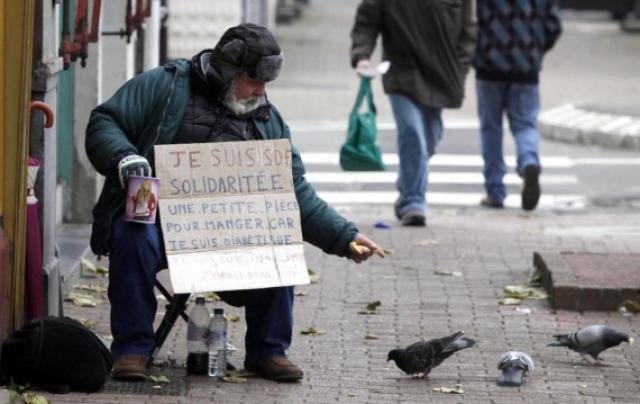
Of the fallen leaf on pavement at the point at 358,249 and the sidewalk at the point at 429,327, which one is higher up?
the fallen leaf on pavement at the point at 358,249

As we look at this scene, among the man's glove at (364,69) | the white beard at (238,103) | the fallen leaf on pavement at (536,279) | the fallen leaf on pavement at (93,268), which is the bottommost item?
the fallen leaf on pavement at (93,268)

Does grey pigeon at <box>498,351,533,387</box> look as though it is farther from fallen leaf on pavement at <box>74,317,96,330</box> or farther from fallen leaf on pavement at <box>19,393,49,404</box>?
fallen leaf on pavement at <box>74,317,96,330</box>

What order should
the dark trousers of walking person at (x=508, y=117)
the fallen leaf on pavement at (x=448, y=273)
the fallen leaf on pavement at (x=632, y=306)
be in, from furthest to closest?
the dark trousers of walking person at (x=508, y=117) → the fallen leaf on pavement at (x=448, y=273) → the fallen leaf on pavement at (x=632, y=306)

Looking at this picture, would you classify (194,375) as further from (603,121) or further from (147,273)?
(603,121)

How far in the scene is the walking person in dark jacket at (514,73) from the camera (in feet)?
38.5

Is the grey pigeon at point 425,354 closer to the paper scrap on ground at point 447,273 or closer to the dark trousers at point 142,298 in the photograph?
the dark trousers at point 142,298

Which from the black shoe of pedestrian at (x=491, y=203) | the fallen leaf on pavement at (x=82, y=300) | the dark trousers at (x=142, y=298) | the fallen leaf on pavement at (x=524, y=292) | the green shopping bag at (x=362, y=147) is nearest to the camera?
the dark trousers at (x=142, y=298)

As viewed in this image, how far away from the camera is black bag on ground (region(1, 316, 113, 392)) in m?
5.89

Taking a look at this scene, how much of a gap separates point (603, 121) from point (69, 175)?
26.3ft

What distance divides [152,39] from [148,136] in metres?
4.68

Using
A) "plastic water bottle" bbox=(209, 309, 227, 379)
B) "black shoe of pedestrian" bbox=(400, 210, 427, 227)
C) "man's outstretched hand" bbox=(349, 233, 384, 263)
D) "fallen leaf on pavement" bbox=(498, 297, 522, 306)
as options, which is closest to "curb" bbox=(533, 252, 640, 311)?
"fallen leaf on pavement" bbox=(498, 297, 522, 306)

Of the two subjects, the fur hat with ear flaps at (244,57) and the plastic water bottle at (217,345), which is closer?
the fur hat with ear flaps at (244,57)

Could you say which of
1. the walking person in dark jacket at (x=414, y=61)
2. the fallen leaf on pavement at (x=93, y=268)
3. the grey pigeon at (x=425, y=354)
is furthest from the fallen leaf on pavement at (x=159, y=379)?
the walking person in dark jacket at (x=414, y=61)

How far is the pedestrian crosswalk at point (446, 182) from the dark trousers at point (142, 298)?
607 cm
